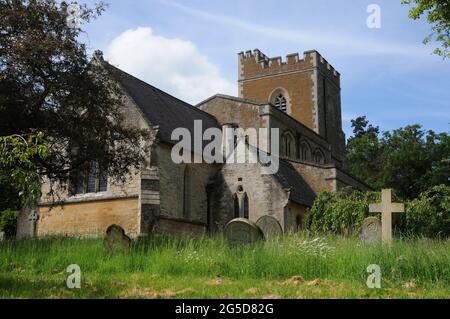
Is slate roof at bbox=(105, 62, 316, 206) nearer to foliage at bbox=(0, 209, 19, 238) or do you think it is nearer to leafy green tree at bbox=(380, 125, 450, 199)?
foliage at bbox=(0, 209, 19, 238)

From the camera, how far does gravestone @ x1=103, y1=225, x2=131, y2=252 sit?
14193mm

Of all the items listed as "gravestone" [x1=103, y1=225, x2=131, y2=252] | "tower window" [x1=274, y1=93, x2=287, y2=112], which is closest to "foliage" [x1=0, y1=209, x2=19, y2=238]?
"gravestone" [x1=103, y1=225, x2=131, y2=252]

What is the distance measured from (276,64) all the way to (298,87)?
2930 millimetres

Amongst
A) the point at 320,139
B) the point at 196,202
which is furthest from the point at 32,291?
the point at 320,139

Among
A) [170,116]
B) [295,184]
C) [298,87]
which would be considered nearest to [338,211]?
[295,184]

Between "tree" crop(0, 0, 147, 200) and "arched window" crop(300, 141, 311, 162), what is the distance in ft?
73.1

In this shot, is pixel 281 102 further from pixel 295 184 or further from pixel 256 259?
pixel 256 259

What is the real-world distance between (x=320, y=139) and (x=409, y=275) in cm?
3321

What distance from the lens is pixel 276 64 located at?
48.0 meters
